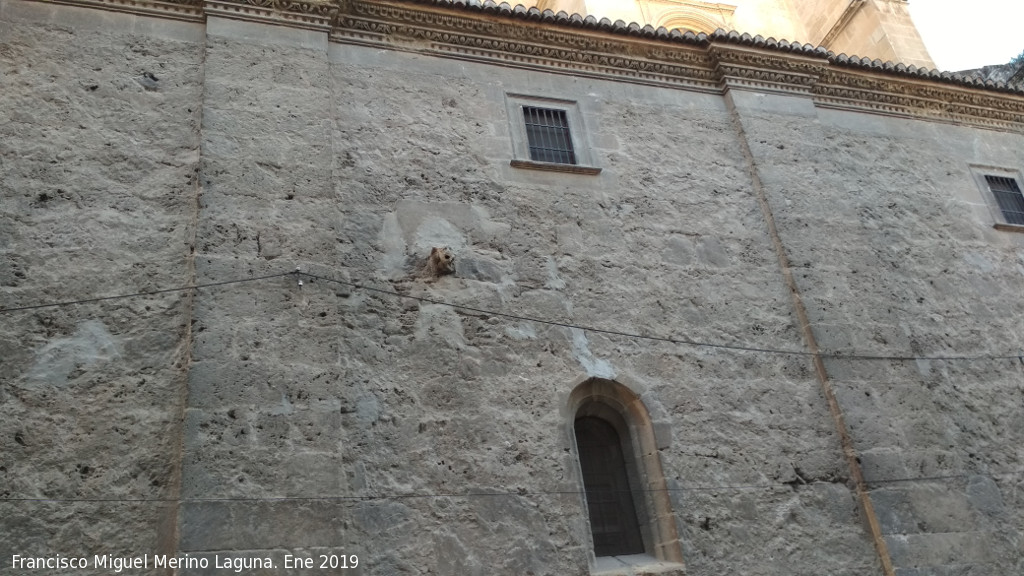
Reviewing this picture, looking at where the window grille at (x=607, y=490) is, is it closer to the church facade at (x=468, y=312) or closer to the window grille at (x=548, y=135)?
the church facade at (x=468, y=312)

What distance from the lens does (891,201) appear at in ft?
27.7

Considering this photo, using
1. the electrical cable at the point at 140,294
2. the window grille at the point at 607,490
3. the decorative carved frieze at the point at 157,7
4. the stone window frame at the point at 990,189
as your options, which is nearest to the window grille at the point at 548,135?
the window grille at the point at 607,490

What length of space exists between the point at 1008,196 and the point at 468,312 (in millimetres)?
7090

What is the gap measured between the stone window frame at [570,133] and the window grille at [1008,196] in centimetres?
521

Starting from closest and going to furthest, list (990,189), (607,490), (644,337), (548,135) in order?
(607,490)
(644,337)
(548,135)
(990,189)

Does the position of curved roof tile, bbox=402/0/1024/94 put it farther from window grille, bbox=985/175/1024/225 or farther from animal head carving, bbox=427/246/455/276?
animal head carving, bbox=427/246/455/276

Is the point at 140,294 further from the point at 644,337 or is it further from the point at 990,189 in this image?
the point at 990,189

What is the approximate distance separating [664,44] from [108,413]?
648cm

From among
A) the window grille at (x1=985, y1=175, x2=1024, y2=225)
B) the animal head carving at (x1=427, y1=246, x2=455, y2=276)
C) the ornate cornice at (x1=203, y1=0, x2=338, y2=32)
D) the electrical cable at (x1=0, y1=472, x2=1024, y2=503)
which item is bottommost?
the electrical cable at (x1=0, y1=472, x2=1024, y2=503)

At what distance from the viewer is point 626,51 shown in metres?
8.27

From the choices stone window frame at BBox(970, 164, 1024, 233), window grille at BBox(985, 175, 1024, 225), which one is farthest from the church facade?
window grille at BBox(985, 175, 1024, 225)

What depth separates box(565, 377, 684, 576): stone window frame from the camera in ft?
18.6

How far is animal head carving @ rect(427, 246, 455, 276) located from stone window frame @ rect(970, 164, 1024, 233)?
21.2 feet

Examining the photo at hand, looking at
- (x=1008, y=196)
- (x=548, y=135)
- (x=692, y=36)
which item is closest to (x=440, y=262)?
(x=548, y=135)
